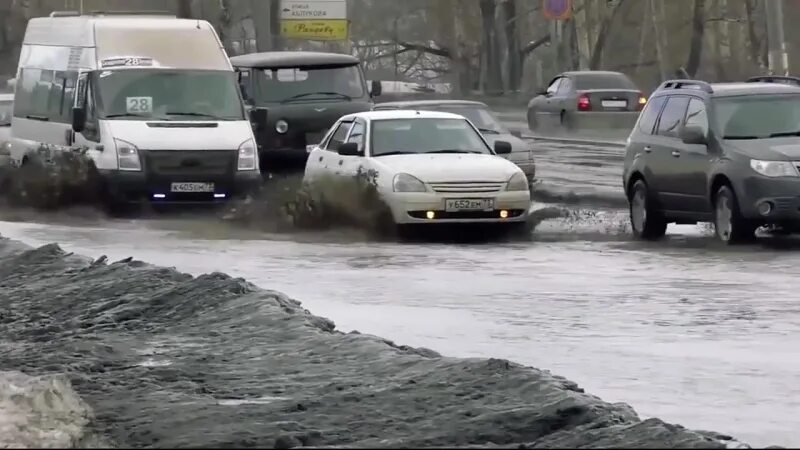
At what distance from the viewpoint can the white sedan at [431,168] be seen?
743 inches

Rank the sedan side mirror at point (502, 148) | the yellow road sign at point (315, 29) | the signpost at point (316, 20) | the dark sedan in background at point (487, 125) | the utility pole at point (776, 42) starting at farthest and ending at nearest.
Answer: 1. the yellow road sign at point (315, 29)
2. the signpost at point (316, 20)
3. the utility pole at point (776, 42)
4. the dark sedan in background at point (487, 125)
5. the sedan side mirror at point (502, 148)

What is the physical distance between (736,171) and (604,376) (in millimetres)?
8382

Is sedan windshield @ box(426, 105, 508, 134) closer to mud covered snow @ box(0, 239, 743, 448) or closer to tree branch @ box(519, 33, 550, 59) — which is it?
mud covered snow @ box(0, 239, 743, 448)

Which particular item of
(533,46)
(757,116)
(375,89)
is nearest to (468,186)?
(757,116)

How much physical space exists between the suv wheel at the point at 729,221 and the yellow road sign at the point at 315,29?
30295 millimetres

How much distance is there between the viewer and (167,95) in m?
23.1

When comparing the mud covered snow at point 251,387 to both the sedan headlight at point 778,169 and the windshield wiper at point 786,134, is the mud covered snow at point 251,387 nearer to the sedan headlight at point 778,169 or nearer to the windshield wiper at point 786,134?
the sedan headlight at point 778,169

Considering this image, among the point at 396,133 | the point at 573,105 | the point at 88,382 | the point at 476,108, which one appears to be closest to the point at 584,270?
the point at 396,133

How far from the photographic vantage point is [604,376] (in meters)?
9.81

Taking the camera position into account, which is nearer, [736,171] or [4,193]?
[736,171]

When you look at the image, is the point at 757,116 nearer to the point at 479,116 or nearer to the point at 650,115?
the point at 650,115

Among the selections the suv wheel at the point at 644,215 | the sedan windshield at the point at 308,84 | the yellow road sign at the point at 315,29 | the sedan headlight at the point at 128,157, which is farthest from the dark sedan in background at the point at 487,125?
the yellow road sign at the point at 315,29

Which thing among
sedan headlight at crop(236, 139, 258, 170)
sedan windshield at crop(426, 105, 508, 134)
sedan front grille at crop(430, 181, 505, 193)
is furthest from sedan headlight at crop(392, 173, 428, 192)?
sedan windshield at crop(426, 105, 508, 134)

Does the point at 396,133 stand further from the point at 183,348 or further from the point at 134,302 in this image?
the point at 183,348
